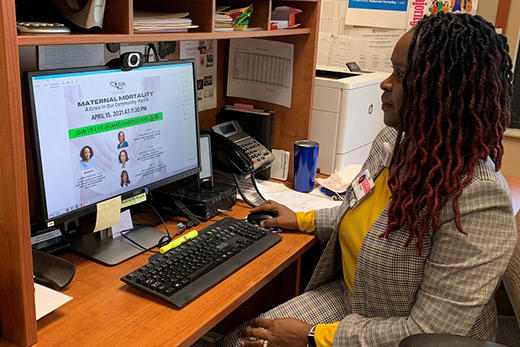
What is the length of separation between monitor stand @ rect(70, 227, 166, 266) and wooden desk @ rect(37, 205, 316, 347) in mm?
20

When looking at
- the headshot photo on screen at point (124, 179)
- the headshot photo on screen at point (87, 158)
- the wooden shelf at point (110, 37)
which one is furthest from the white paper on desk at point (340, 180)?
the headshot photo on screen at point (87, 158)

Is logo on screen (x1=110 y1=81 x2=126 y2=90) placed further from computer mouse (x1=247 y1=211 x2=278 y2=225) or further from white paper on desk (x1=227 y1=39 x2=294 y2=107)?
white paper on desk (x1=227 y1=39 x2=294 y2=107)

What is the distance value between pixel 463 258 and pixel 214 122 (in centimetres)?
121

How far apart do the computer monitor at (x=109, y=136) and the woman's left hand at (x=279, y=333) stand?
0.35 m

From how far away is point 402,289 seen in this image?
3.99 feet

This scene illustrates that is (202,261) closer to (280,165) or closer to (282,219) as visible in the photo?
(282,219)

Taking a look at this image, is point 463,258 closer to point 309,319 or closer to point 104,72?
point 309,319

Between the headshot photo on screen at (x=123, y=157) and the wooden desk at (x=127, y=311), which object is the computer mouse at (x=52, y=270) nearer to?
the wooden desk at (x=127, y=311)

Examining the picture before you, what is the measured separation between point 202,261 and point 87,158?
0.36 m

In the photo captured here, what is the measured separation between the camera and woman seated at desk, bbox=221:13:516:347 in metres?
1.08

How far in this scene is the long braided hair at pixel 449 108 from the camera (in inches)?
41.9

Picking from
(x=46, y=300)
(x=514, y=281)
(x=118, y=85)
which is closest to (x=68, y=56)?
(x=118, y=85)

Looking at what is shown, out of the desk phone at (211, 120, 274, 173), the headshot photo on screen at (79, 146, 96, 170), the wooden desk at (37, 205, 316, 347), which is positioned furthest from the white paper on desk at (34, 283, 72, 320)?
the desk phone at (211, 120, 274, 173)

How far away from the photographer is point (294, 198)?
1.85m
